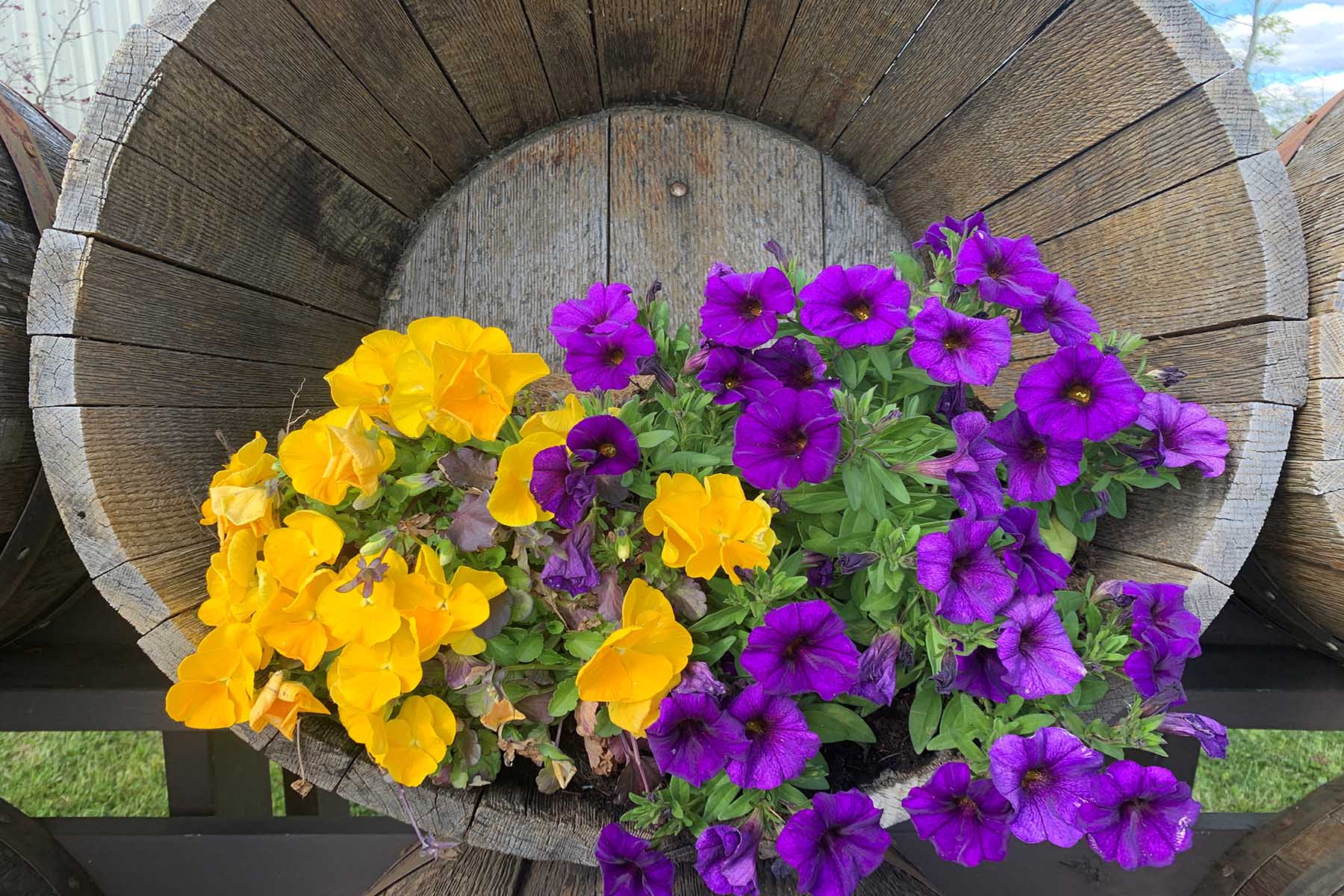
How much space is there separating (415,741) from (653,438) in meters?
0.40

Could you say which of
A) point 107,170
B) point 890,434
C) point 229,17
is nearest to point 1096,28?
point 890,434

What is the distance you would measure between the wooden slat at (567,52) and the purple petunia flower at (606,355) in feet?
2.11

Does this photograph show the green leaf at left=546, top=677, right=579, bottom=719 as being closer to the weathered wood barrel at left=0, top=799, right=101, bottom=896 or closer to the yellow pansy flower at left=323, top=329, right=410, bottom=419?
the yellow pansy flower at left=323, top=329, right=410, bottom=419

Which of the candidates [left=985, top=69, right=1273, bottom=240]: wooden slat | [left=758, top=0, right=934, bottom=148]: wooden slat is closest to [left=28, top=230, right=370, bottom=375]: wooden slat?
[left=758, top=0, right=934, bottom=148]: wooden slat

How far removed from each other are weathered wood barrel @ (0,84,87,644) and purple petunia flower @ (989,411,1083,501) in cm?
121

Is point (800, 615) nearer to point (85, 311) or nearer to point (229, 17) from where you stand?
point (85, 311)

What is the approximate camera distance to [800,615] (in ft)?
2.36

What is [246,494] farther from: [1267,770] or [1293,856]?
[1267,770]

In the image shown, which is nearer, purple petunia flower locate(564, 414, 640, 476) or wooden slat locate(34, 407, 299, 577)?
purple petunia flower locate(564, 414, 640, 476)

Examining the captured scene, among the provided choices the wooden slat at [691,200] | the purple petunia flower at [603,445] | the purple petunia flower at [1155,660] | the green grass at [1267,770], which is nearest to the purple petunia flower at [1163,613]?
the purple petunia flower at [1155,660]

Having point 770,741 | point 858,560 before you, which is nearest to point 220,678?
point 770,741

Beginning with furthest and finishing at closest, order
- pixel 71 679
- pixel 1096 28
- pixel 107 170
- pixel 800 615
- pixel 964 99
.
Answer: pixel 71 679
pixel 964 99
pixel 1096 28
pixel 107 170
pixel 800 615

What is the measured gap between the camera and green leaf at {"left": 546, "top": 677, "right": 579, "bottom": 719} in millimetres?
798

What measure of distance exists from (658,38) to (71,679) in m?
1.51
